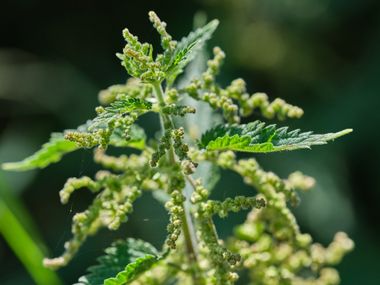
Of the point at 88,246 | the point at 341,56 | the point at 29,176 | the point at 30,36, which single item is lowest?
the point at 88,246

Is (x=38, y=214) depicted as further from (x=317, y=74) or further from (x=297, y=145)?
(x=297, y=145)

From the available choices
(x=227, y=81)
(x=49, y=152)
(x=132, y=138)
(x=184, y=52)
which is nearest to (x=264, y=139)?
(x=184, y=52)

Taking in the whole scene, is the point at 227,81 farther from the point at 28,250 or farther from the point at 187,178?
the point at 187,178

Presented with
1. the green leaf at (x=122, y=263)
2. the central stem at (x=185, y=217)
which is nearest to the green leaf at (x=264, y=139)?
the central stem at (x=185, y=217)

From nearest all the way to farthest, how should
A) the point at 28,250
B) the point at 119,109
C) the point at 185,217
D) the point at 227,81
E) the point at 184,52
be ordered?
1. the point at 119,109
2. the point at 184,52
3. the point at 185,217
4. the point at 28,250
5. the point at 227,81

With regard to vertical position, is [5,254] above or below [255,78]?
below

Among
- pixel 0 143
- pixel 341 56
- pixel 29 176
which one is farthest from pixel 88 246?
pixel 341 56
